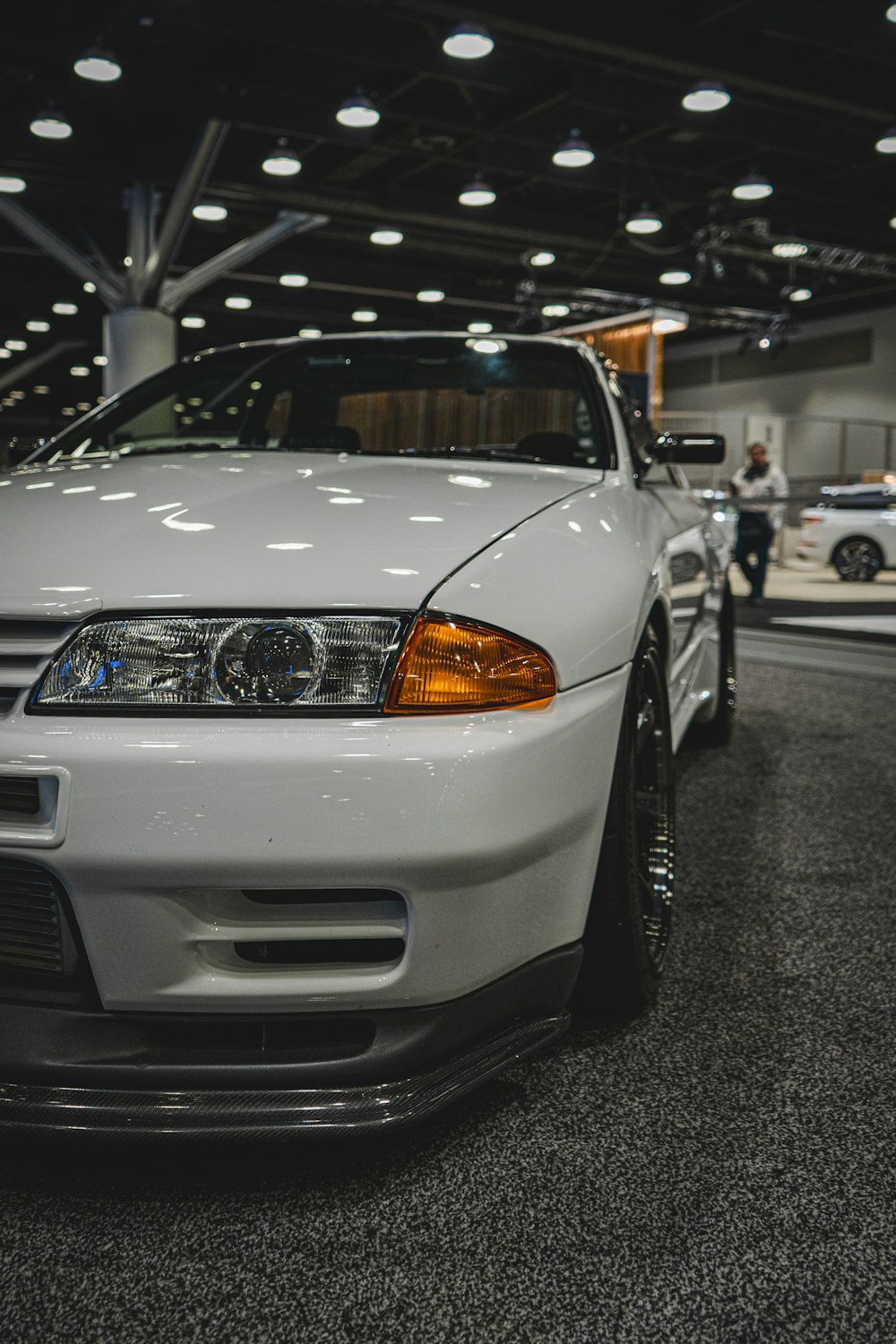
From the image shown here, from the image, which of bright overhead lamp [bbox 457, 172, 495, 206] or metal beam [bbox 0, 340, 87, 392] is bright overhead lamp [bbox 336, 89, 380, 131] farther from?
metal beam [bbox 0, 340, 87, 392]

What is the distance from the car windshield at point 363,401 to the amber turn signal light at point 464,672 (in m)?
1.15

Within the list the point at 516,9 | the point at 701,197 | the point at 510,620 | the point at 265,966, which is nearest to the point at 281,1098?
the point at 265,966

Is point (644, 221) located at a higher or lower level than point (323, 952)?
higher

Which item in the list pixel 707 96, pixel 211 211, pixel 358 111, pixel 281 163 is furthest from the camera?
pixel 211 211

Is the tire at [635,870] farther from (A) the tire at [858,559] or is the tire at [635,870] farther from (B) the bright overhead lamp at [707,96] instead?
(B) the bright overhead lamp at [707,96]

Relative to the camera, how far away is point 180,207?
34.0 feet

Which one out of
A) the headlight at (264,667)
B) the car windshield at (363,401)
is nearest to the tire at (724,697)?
the car windshield at (363,401)

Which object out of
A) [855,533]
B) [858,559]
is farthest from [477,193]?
[858,559]

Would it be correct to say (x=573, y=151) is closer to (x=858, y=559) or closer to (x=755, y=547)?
(x=755, y=547)

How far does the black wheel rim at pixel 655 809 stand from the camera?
2018 millimetres

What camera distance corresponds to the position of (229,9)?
735 cm

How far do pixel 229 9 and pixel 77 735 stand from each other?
765 centimetres

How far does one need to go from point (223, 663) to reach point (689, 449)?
68.1 inches

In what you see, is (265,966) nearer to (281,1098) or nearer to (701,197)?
(281,1098)
